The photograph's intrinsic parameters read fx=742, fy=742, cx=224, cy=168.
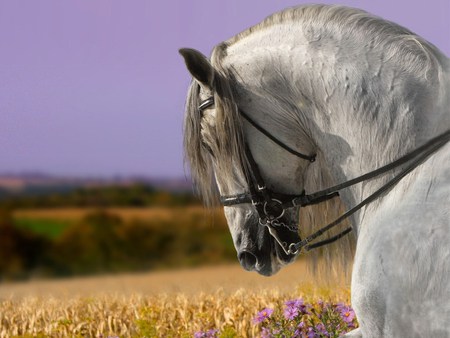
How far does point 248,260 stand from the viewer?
13.4 ft

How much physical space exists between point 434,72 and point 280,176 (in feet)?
2.99

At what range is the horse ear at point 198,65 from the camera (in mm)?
3590

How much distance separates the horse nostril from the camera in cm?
405

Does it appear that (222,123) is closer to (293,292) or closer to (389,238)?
(389,238)

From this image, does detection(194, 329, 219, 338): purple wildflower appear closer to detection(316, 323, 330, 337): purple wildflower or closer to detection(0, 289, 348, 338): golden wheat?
detection(0, 289, 348, 338): golden wheat

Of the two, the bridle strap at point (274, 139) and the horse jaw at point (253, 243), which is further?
the horse jaw at point (253, 243)

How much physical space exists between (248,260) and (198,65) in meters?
1.13

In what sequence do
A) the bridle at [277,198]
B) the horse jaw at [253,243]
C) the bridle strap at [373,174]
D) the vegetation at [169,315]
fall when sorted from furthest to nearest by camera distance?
the vegetation at [169,315] < the horse jaw at [253,243] < the bridle at [277,198] < the bridle strap at [373,174]

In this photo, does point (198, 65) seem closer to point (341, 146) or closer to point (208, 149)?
point (208, 149)

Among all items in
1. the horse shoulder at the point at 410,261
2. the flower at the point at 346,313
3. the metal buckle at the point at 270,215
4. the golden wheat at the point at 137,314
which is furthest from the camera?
the golden wheat at the point at 137,314

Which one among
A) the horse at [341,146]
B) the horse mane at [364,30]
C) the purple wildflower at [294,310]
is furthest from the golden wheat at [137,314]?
the horse mane at [364,30]

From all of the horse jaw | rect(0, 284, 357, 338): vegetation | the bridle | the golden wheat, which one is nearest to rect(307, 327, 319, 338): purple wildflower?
rect(0, 284, 357, 338): vegetation

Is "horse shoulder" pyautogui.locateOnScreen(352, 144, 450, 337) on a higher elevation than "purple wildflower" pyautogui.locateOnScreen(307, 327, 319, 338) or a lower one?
higher

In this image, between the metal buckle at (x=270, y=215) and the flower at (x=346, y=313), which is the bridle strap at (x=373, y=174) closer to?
the metal buckle at (x=270, y=215)
